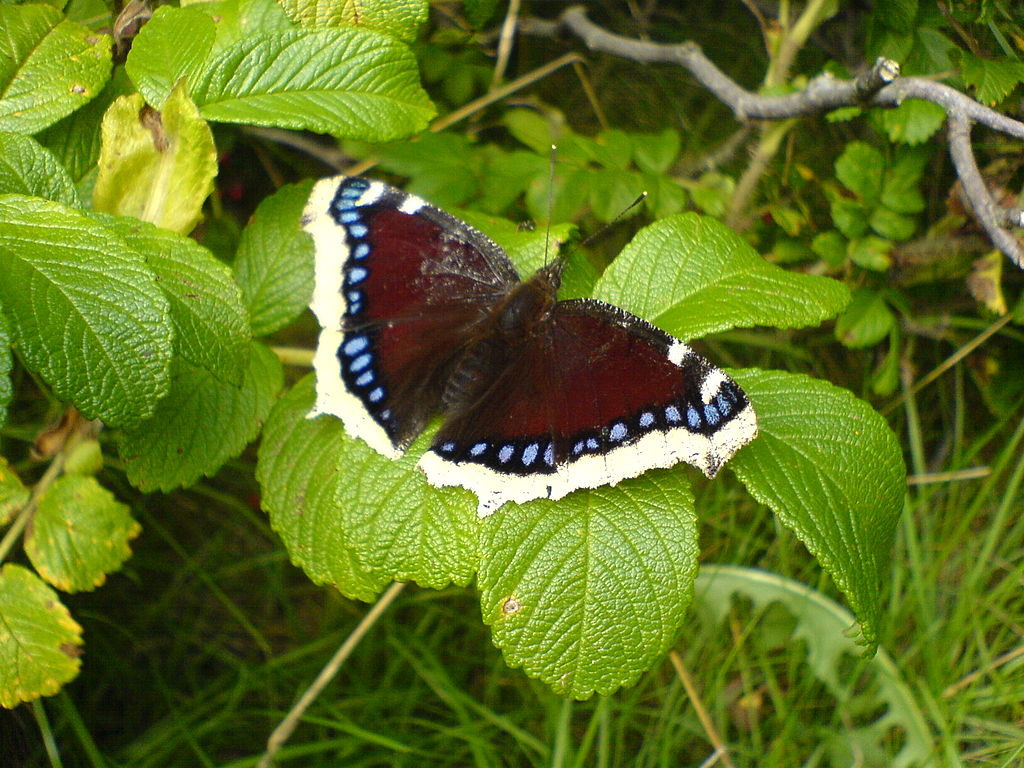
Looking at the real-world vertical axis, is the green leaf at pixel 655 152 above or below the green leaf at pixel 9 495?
above

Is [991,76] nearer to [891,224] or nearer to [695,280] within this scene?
[891,224]

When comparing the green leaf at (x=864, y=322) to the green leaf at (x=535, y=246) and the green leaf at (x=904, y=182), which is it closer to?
the green leaf at (x=904, y=182)

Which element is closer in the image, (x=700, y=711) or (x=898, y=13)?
(x=898, y=13)

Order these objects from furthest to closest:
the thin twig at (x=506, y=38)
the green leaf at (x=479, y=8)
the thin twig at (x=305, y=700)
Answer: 1. the thin twig at (x=506, y=38)
2. the thin twig at (x=305, y=700)
3. the green leaf at (x=479, y=8)

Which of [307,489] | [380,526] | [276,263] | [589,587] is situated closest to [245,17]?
[276,263]

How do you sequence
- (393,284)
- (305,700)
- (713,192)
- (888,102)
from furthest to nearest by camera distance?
1. (713,192)
2. (305,700)
3. (888,102)
4. (393,284)

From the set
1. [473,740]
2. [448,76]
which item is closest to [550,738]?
[473,740]

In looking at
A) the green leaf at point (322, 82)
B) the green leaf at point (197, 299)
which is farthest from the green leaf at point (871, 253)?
the green leaf at point (197, 299)
